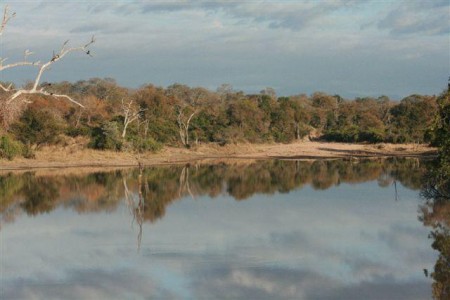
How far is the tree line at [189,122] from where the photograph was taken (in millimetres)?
41250

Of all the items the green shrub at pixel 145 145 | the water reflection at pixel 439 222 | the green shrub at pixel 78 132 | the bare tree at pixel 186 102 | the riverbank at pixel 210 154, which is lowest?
the water reflection at pixel 439 222

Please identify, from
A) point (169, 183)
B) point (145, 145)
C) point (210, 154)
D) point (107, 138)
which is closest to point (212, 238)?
point (169, 183)

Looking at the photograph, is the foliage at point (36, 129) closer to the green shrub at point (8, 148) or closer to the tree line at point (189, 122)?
the tree line at point (189, 122)

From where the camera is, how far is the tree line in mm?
41250

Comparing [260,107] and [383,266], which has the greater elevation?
[260,107]

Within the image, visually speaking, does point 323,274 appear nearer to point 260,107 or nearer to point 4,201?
point 4,201

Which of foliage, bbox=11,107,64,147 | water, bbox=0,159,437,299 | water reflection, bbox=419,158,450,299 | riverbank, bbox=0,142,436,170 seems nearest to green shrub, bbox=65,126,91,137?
foliage, bbox=11,107,64,147

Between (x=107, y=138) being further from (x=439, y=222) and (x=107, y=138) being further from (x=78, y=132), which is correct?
(x=439, y=222)

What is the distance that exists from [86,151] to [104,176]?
894 cm

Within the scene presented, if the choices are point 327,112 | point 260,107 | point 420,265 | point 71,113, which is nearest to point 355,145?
point 260,107

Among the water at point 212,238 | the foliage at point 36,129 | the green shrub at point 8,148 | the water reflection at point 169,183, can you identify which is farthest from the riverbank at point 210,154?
the water at point 212,238

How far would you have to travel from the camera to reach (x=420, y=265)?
532 inches

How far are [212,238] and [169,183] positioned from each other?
1307 centimetres

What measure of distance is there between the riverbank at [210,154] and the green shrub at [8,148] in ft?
1.33
